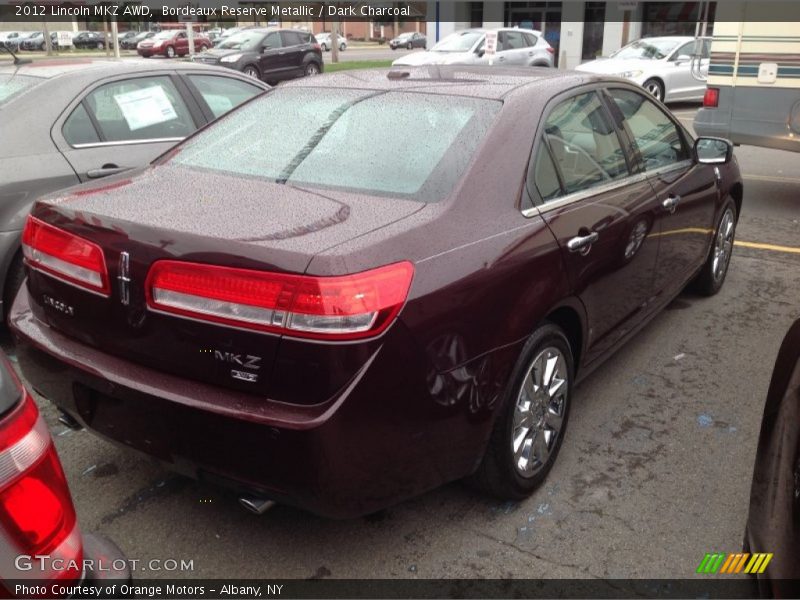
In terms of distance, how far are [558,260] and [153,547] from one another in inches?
72.2

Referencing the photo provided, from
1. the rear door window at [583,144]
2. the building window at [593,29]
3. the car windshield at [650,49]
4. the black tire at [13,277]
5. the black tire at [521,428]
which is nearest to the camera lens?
the black tire at [521,428]

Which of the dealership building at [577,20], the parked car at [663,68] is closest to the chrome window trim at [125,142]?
the parked car at [663,68]

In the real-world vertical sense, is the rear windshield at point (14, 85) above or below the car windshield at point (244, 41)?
above

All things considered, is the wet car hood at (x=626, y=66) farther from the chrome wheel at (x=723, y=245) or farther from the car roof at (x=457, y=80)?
the car roof at (x=457, y=80)

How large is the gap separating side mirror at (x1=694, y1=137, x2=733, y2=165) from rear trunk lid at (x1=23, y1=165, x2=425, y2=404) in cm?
257

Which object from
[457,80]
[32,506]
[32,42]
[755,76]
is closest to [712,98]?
[755,76]

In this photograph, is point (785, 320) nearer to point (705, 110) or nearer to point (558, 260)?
point (558, 260)

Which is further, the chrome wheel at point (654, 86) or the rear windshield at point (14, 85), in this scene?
the chrome wheel at point (654, 86)

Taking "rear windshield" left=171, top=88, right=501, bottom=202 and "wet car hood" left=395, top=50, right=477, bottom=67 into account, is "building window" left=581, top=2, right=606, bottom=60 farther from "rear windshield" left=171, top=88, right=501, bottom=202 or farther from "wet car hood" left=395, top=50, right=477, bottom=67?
"rear windshield" left=171, top=88, right=501, bottom=202

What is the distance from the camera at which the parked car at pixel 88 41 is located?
4659 cm

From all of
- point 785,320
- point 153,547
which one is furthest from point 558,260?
point 785,320

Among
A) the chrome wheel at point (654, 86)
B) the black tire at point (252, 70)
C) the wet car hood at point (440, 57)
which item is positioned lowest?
the chrome wheel at point (654, 86)

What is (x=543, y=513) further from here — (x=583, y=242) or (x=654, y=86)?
(x=654, y=86)

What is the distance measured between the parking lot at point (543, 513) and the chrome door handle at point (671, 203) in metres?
→ 0.92
